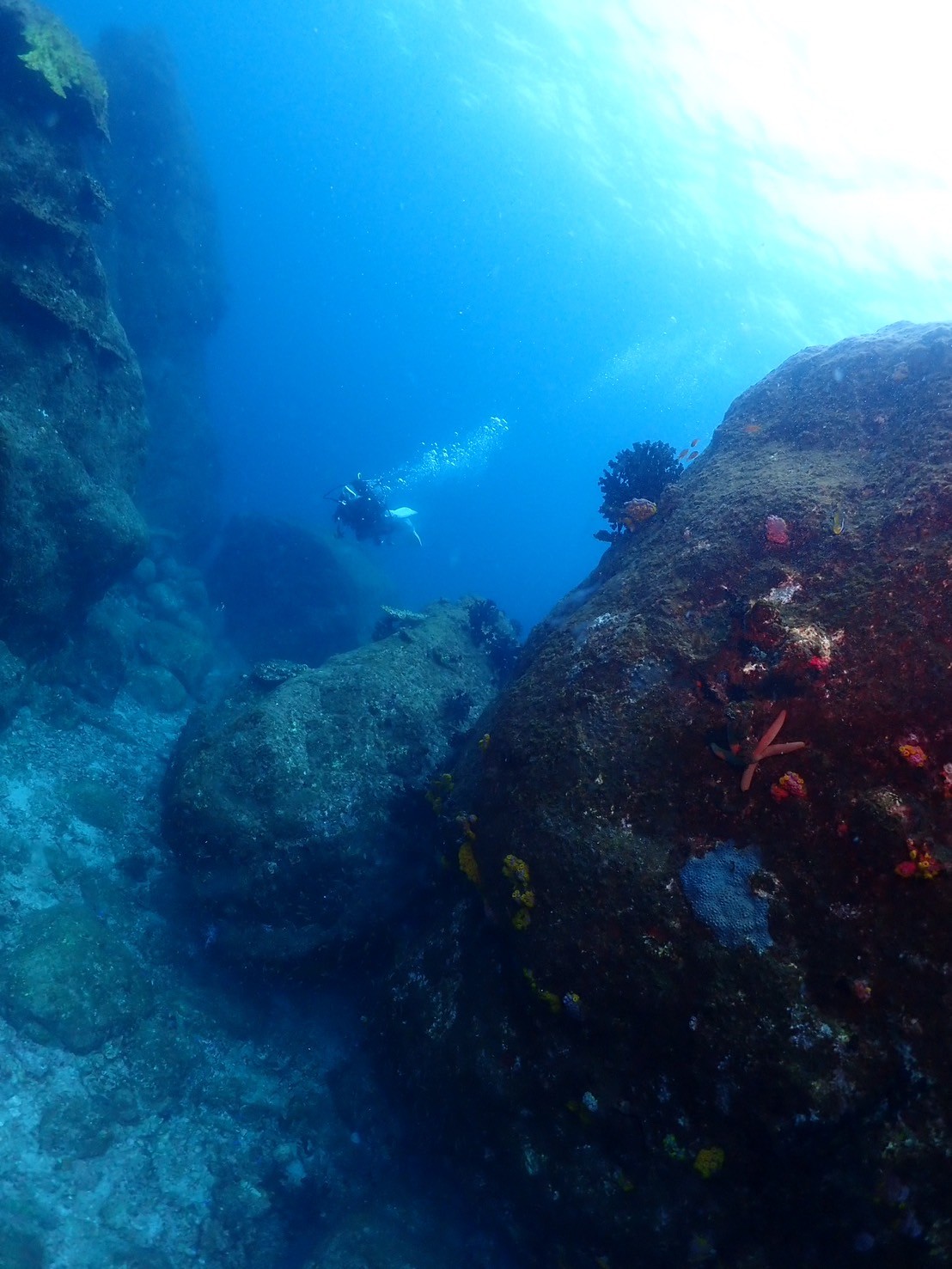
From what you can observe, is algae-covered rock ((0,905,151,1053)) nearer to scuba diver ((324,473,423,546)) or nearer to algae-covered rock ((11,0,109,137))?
scuba diver ((324,473,423,546))

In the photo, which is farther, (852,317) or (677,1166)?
(852,317)

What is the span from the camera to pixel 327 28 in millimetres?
53500

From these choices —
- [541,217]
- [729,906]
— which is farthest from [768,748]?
[541,217]

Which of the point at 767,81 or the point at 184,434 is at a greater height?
the point at 767,81

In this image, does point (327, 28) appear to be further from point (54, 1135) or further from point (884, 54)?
point (54, 1135)

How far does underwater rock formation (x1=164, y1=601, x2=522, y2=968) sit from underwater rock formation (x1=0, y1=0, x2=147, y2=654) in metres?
4.25

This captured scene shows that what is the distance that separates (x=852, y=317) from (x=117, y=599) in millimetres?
40794

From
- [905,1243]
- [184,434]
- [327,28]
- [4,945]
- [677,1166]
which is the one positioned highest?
[327,28]

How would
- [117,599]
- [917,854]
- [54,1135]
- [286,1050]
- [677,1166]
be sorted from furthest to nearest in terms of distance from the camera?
[117,599] → [286,1050] → [54,1135] → [677,1166] → [917,854]

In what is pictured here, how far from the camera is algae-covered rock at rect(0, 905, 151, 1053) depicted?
22.2 feet

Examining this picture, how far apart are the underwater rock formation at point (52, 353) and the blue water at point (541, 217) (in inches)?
665

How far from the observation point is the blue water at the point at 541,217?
26.4 meters

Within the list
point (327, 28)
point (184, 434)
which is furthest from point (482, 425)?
point (184, 434)

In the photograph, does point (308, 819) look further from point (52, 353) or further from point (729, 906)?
point (52, 353)
